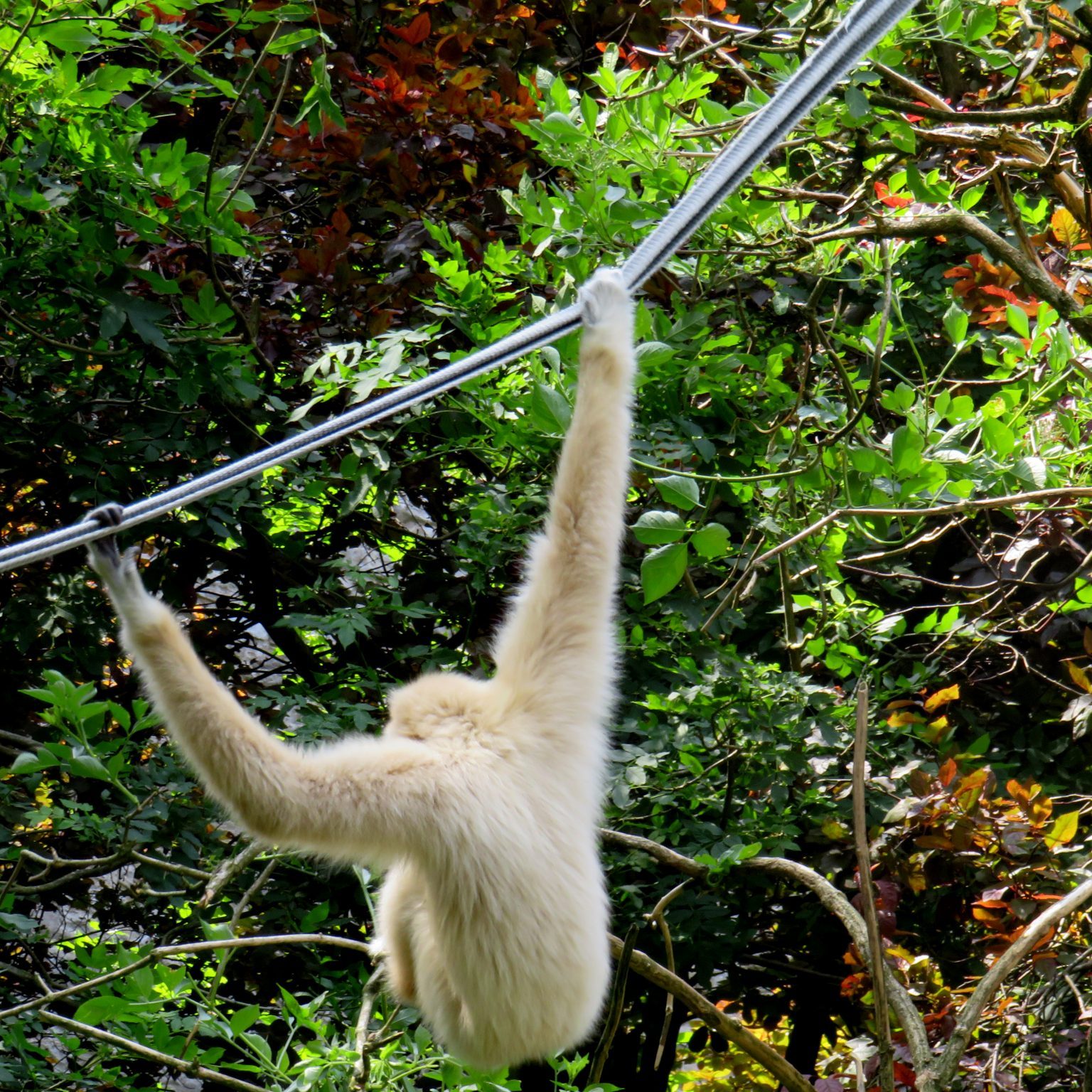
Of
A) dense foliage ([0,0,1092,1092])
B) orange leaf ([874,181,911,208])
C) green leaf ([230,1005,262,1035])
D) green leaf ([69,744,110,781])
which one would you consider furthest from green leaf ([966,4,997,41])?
green leaf ([230,1005,262,1035])

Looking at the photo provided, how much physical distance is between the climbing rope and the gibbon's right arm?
0.11 metres

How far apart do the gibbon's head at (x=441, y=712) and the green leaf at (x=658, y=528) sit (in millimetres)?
446

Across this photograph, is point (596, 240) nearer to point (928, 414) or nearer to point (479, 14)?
point (928, 414)

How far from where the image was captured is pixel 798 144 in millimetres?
3809

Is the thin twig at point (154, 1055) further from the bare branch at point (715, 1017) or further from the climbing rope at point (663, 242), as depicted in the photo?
the climbing rope at point (663, 242)

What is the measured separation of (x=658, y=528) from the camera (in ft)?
7.91

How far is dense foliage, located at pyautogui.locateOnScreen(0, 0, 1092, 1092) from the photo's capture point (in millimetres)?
3262

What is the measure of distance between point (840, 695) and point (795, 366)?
4.00 ft

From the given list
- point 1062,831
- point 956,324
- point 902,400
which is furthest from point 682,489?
point 1062,831

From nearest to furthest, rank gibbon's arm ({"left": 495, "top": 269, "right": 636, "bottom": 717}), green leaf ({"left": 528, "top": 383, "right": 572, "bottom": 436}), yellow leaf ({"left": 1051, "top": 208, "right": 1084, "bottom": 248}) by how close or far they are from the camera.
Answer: gibbon's arm ({"left": 495, "top": 269, "right": 636, "bottom": 717})
green leaf ({"left": 528, "top": 383, "right": 572, "bottom": 436})
yellow leaf ({"left": 1051, "top": 208, "right": 1084, "bottom": 248})

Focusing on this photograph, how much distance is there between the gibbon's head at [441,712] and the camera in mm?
2350

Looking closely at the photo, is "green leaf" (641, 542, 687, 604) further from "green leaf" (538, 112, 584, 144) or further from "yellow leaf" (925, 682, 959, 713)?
"yellow leaf" (925, 682, 959, 713)

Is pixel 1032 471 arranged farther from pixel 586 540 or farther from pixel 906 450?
pixel 586 540

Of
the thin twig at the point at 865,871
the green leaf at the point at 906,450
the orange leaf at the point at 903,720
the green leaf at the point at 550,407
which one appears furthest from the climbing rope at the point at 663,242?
the orange leaf at the point at 903,720
